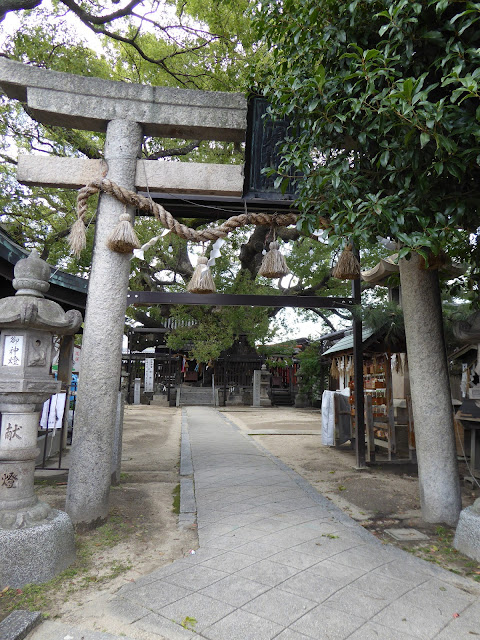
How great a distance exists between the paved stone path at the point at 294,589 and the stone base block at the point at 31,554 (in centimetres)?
67

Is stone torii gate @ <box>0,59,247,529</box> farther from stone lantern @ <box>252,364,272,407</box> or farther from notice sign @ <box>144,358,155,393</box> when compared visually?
notice sign @ <box>144,358,155,393</box>

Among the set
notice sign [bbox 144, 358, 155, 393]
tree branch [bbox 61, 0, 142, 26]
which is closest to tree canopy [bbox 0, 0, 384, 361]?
tree branch [bbox 61, 0, 142, 26]

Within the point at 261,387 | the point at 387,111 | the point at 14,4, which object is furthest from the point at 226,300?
the point at 261,387

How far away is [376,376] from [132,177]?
6.48 m

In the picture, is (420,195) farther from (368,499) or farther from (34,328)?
(368,499)

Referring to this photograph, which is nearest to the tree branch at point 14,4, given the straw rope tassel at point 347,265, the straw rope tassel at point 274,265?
the straw rope tassel at point 274,265

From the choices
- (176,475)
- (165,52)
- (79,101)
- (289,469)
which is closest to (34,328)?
(79,101)

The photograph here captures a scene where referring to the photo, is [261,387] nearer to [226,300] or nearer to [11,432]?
[226,300]

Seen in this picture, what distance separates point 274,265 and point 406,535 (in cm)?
315

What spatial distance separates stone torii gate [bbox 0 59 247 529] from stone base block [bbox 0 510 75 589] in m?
0.95

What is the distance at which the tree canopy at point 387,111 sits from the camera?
9.27 feet

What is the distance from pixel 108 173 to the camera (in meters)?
4.73

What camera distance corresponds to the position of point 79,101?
4660 millimetres

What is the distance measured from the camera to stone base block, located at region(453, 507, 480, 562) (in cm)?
351
